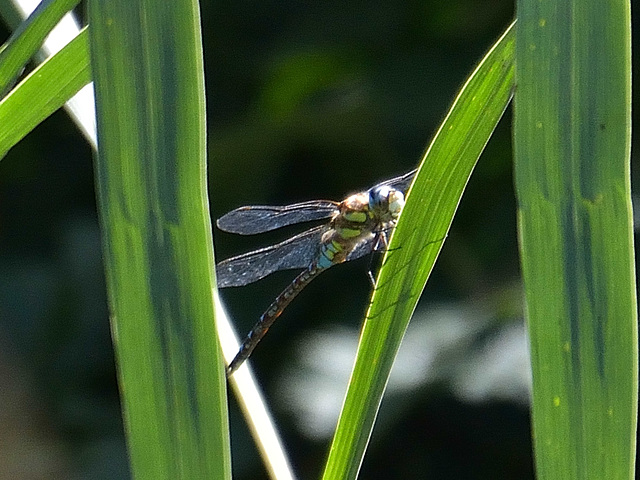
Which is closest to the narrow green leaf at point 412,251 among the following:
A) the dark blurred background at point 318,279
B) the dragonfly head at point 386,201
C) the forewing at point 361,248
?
the dragonfly head at point 386,201

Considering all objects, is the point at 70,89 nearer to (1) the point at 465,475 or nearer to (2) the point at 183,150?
(2) the point at 183,150

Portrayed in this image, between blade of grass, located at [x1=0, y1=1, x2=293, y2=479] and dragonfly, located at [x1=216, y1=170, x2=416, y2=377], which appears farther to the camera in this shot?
dragonfly, located at [x1=216, y1=170, x2=416, y2=377]

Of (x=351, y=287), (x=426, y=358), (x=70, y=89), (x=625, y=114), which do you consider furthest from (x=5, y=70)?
(x=351, y=287)

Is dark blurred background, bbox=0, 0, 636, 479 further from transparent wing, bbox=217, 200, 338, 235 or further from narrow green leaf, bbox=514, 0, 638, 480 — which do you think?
narrow green leaf, bbox=514, 0, 638, 480

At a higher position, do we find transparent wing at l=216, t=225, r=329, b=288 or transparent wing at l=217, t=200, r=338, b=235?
transparent wing at l=217, t=200, r=338, b=235

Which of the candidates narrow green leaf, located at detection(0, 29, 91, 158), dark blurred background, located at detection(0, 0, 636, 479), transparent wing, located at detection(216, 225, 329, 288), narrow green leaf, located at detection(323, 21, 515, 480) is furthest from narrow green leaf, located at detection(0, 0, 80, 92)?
dark blurred background, located at detection(0, 0, 636, 479)

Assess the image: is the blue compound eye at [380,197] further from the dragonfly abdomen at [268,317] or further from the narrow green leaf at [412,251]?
the narrow green leaf at [412,251]

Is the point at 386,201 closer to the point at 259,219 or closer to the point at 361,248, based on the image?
the point at 361,248
